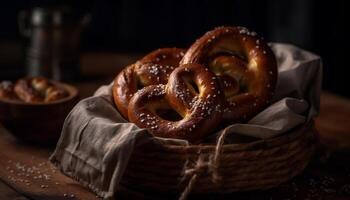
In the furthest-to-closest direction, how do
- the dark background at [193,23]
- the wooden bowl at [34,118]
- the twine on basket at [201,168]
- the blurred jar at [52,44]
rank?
the dark background at [193,23]
the blurred jar at [52,44]
the wooden bowl at [34,118]
the twine on basket at [201,168]

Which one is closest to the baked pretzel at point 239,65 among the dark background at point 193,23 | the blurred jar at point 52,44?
the blurred jar at point 52,44

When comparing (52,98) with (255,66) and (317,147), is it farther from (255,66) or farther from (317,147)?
(317,147)

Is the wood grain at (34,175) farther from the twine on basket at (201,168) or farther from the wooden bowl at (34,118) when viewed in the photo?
the twine on basket at (201,168)

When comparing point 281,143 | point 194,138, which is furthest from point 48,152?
point 281,143

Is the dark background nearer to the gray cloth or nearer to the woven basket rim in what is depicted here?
the gray cloth

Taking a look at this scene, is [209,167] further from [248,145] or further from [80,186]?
[80,186]

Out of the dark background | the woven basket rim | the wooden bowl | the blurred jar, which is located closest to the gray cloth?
the woven basket rim
